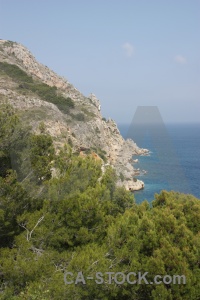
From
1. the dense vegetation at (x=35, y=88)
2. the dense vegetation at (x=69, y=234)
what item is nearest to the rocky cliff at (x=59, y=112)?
the dense vegetation at (x=35, y=88)

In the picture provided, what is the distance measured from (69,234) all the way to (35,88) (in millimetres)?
33767

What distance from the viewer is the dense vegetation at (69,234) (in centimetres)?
602

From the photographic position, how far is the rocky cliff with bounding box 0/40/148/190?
93.2 feet

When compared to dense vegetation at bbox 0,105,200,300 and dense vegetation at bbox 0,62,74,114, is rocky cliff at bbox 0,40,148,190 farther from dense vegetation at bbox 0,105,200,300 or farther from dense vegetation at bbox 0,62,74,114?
dense vegetation at bbox 0,105,200,300

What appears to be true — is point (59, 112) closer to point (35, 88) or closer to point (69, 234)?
point (35, 88)

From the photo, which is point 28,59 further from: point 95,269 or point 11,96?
point 95,269

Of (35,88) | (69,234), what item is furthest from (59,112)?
(69,234)

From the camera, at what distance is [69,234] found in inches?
275

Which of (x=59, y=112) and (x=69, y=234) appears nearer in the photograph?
(x=69, y=234)

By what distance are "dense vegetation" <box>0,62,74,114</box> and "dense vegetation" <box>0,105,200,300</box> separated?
98.2ft

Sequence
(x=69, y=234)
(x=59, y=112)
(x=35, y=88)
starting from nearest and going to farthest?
(x=69, y=234), (x=59, y=112), (x=35, y=88)

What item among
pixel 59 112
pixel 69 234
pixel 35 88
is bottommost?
pixel 69 234

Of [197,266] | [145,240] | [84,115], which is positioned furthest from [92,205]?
[84,115]

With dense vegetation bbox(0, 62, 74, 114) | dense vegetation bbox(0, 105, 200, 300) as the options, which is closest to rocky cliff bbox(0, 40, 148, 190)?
dense vegetation bbox(0, 62, 74, 114)
